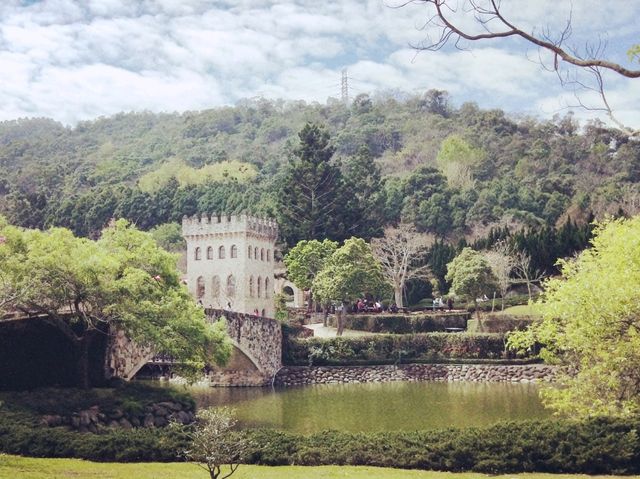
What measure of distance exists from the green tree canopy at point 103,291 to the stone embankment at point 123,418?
147 cm

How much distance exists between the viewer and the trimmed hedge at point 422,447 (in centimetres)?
1579

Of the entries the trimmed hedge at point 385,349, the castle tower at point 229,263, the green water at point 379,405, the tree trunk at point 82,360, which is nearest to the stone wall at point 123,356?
the tree trunk at point 82,360

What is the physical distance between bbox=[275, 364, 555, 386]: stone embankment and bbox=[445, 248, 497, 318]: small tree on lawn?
4480 millimetres

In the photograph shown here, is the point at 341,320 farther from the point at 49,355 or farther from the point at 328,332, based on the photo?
the point at 49,355

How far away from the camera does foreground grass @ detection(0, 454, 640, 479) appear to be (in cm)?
1550

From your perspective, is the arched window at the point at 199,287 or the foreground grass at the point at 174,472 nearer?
the foreground grass at the point at 174,472

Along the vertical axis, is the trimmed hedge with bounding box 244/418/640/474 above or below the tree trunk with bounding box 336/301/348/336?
below

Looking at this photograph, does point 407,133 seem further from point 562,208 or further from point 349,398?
point 349,398

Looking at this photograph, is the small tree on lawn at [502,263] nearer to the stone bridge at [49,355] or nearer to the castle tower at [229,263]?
the castle tower at [229,263]

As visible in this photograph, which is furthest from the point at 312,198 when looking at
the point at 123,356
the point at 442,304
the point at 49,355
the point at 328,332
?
the point at 49,355

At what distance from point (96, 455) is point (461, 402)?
20.1m

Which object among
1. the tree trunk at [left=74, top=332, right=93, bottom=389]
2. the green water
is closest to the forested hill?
the green water

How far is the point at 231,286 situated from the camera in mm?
55438

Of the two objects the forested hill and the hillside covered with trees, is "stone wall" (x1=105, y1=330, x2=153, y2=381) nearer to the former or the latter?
the hillside covered with trees
